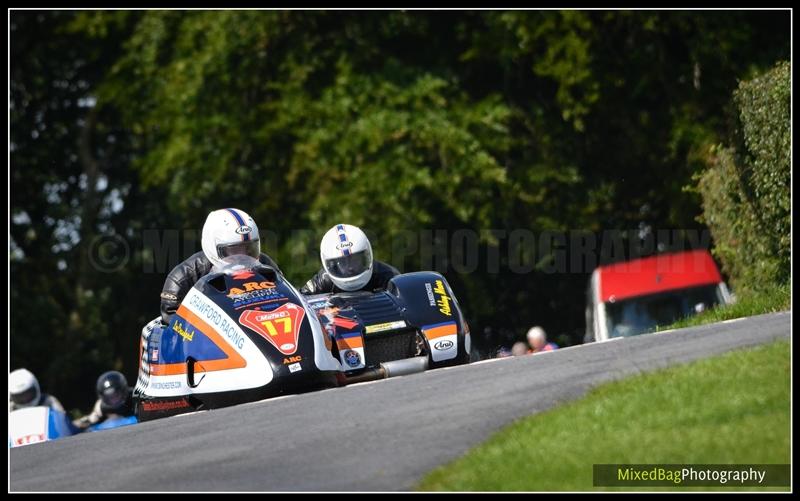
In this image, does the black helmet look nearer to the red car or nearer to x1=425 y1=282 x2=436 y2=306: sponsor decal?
x1=425 y1=282 x2=436 y2=306: sponsor decal

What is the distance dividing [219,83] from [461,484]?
15.8 m

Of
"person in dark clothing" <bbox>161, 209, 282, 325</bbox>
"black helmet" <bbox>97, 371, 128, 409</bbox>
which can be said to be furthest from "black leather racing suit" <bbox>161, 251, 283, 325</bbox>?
"black helmet" <bbox>97, 371, 128, 409</bbox>

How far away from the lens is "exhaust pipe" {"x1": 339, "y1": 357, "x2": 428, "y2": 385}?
36.4ft

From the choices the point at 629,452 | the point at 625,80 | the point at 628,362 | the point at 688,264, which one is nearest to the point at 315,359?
the point at 628,362

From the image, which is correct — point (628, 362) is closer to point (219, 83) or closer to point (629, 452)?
point (629, 452)

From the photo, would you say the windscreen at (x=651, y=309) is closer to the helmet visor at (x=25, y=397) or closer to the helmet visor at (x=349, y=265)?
the helmet visor at (x=349, y=265)

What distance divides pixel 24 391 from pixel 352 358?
563 centimetres

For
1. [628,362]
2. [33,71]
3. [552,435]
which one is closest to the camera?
[552,435]

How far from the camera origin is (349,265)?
12.7 metres

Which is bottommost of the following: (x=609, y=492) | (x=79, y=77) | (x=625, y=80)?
(x=609, y=492)

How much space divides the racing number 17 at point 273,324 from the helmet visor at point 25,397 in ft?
19.8

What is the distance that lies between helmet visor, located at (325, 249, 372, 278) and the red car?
7135mm

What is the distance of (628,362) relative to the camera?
9.18 metres

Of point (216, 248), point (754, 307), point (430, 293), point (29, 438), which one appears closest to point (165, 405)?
point (216, 248)
